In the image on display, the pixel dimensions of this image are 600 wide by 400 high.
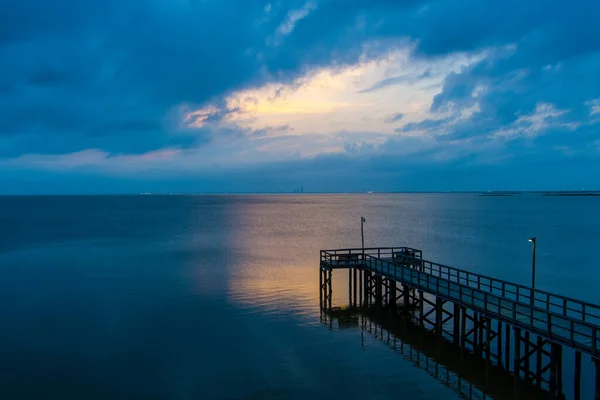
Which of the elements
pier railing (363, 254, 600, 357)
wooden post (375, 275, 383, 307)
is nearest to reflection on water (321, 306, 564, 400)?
wooden post (375, 275, 383, 307)

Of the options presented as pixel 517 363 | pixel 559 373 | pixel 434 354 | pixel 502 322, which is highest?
pixel 502 322

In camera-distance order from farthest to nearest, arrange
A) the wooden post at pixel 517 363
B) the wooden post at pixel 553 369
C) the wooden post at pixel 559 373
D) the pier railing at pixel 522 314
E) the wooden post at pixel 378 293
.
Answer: the wooden post at pixel 378 293
the wooden post at pixel 517 363
the wooden post at pixel 559 373
the wooden post at pixel 553 369
the pier railing at pixel 522 314

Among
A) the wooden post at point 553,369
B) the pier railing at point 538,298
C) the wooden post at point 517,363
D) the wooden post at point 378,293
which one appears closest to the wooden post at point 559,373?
the wooden post at point 553,369

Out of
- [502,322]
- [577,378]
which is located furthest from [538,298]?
[577,378]

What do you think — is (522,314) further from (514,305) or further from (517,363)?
(517,363)

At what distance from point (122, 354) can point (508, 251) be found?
44897mm

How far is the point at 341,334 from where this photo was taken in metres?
23.0

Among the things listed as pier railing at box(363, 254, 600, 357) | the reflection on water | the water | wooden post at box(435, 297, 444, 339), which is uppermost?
pier railing at box(363, 254, 600, 357)

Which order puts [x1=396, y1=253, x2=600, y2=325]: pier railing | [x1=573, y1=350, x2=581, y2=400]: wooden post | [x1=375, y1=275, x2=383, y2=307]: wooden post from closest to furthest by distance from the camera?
[x1=573, y1=350, x2=581, y2=400]: wooden post → [x1=396, y1=253, x2=600, y2=325]: pier railing → [x1=375, y1=275, x2=383, y2=307]: wooden post

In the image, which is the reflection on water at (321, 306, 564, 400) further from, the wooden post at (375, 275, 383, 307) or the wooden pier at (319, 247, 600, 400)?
the wooden post at (375, 275, 383, 307)

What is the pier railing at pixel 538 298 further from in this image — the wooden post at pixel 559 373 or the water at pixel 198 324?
the water at pixel 198 324

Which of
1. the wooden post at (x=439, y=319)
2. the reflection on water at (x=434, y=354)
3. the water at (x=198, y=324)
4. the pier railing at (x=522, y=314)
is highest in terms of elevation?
the pier railing at (x=522, y=314)

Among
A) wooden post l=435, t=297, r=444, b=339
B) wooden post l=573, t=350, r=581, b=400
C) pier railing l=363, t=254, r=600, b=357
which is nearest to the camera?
pier railing l=363, t=254, r=600, b=357

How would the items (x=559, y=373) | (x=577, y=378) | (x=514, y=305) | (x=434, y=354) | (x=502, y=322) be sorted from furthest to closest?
(x=434, y=354), (x=502, y=322), (x=514, y=305), (x=559, y=373), (x=577, y=378)
